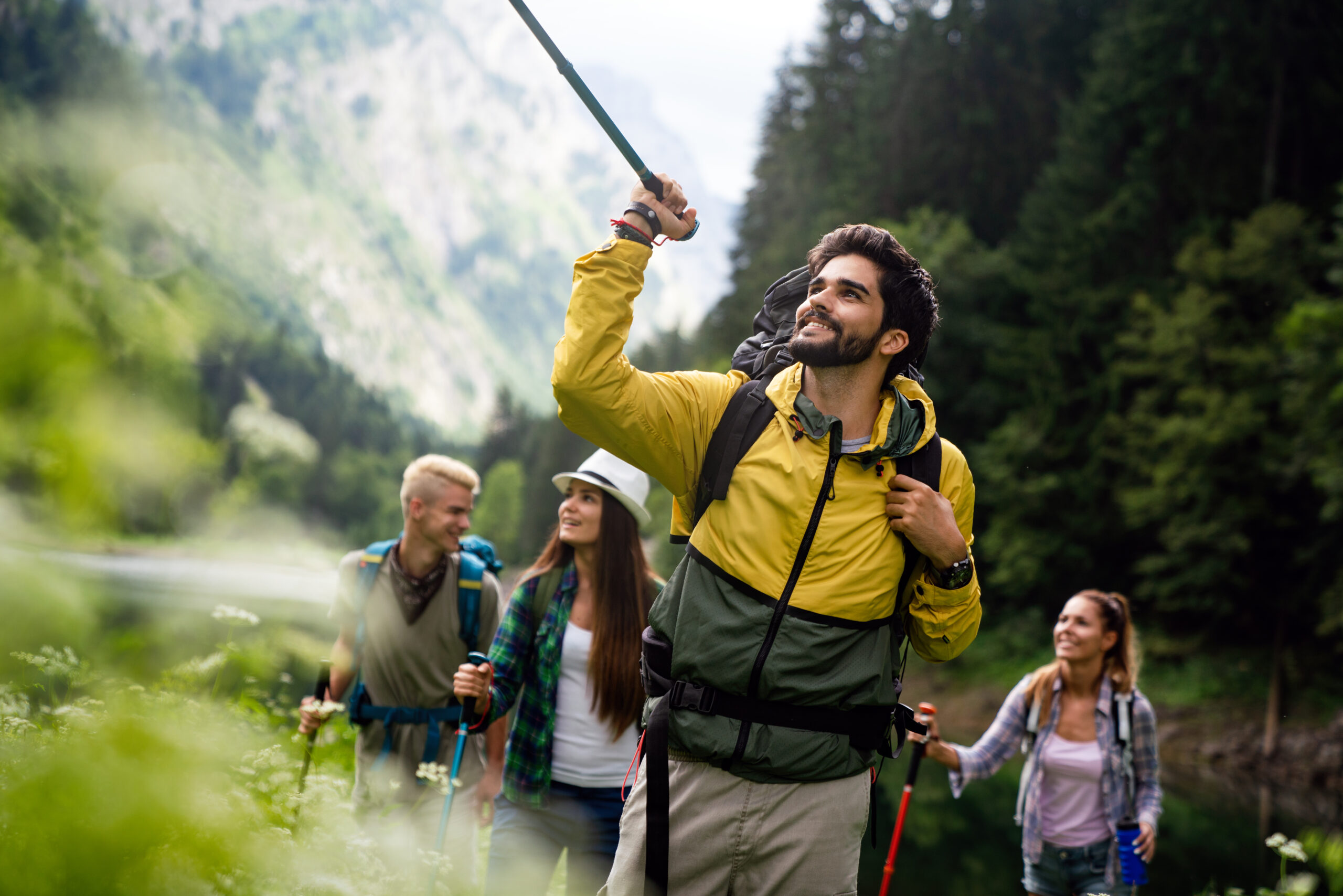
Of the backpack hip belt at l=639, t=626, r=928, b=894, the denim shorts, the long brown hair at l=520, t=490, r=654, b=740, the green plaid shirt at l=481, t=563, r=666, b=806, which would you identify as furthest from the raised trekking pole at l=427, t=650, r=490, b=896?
the denim shorts

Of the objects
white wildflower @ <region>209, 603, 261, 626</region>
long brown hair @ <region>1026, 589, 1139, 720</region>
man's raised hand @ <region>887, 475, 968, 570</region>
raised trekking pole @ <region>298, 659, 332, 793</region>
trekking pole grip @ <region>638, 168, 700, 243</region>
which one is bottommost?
raised trekking pole @ <region>298, 659, 332, 793</region>

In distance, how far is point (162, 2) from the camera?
5.20 ft

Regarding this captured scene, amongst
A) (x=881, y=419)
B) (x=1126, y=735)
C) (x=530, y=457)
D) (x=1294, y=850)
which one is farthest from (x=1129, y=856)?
(x=530, y=457)

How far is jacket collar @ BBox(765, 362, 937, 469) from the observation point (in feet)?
9.09

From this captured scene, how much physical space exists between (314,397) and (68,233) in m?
72.7

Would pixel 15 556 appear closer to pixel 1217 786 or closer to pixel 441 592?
pixel 441 592

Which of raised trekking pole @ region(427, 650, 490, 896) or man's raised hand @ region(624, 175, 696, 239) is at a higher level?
man's raised hand @ region(624, 175, 696, 239)

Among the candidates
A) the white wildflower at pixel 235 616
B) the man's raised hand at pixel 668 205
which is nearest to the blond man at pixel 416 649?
the white wildflower at pixel 235 616

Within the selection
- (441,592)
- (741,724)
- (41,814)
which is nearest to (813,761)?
(741,724)

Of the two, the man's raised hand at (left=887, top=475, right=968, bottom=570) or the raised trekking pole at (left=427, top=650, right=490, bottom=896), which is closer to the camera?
the man's raised hand at (left=887, top=475, right=968, bottom=570)

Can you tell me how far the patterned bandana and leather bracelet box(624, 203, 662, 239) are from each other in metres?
2.97

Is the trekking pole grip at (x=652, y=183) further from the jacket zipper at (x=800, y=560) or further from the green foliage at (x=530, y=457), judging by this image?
the green foliage at (x=530, y=457)

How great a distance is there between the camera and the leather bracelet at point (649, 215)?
262 centimetres

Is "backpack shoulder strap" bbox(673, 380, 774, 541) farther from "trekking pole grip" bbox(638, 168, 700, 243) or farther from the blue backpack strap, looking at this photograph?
the blue backpack strap
